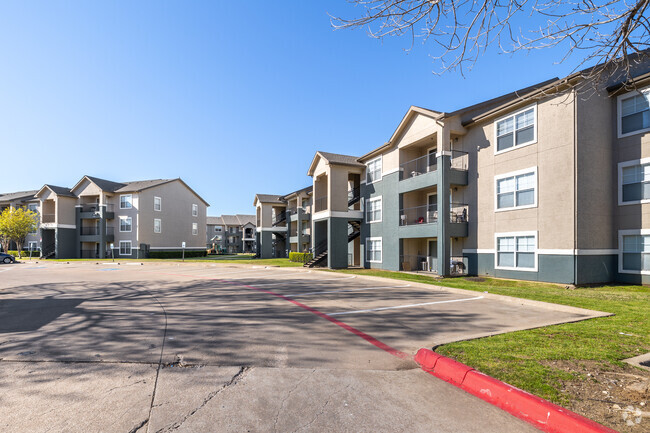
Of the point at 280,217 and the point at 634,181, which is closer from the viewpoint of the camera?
the point at 634,181

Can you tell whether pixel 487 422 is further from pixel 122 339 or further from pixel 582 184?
pixel 582 184

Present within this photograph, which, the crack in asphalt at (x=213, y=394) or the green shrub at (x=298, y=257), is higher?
the crack in asphalt at (x=213, y=394)

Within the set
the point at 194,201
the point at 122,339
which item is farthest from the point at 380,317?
the point at 194,201

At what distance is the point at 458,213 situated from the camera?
21.0 meters

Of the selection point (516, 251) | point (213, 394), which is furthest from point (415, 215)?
point (213, 394)

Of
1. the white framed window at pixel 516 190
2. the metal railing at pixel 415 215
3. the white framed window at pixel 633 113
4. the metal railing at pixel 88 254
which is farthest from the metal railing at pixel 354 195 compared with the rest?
the metal railing at pixel 88 254

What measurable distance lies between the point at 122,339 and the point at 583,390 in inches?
284

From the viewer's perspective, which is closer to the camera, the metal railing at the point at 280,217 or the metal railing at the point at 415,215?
the metal railing at the point at 415,215

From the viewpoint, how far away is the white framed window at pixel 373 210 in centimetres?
2670

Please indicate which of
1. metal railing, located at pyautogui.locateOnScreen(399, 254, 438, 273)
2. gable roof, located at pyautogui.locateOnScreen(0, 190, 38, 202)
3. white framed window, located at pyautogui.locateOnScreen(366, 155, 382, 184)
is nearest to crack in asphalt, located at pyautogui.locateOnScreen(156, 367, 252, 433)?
metal railing, located at pyautogui.locateOnScreen(399, 254, 438, 273)

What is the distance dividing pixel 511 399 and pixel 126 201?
5202 centimetres

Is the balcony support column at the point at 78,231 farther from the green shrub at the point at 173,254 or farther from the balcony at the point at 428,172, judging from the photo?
the balcony at the point at 428,172

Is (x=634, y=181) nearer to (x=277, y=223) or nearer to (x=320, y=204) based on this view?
(x=320, y=204)

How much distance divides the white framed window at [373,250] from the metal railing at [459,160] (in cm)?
780
